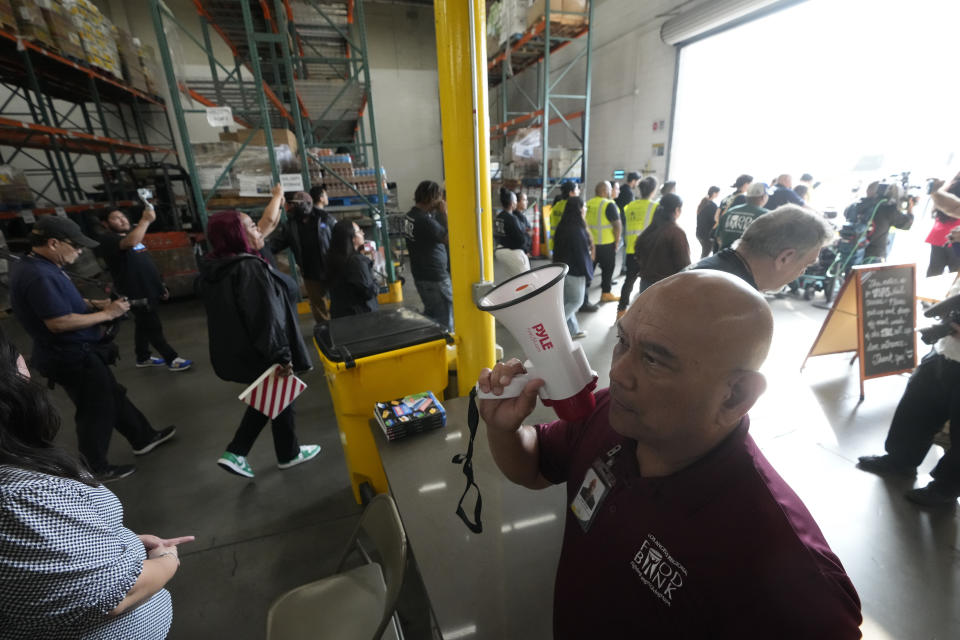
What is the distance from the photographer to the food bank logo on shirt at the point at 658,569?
2.71ft

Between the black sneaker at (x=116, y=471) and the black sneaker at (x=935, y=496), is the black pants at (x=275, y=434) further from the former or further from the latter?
the black sneaker at (x=935, y=496)

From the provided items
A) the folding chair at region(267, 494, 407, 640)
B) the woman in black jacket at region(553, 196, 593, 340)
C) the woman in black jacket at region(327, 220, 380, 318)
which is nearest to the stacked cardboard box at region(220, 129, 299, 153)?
the woman in black jacket at region(327, 220, 380, 318)

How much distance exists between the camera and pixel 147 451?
3.33m

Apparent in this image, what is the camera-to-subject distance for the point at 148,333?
442 centimetres

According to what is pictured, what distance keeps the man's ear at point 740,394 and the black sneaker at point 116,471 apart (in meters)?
3.92

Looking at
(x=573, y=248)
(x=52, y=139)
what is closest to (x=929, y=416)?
(x=573, y=248)

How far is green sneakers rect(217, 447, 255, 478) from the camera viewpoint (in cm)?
274

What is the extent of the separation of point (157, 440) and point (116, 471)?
0.37 m

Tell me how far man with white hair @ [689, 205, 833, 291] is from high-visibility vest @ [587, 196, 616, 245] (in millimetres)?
A: 3632

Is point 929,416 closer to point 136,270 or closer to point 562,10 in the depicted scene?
point 136,270

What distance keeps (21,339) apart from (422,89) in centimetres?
1250

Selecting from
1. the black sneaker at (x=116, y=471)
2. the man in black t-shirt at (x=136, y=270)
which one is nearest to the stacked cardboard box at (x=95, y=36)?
the man in black t-shirt at (x=136, y=270)

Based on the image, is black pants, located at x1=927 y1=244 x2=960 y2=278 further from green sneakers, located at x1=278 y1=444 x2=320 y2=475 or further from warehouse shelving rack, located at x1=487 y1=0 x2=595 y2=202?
green sneakers, located at x1=278 y1=444 x2=320 y2=475

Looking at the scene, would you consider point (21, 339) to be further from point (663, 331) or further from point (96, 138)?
point (663, 331)
